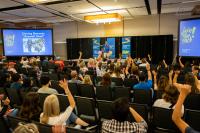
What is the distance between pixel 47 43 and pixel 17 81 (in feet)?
27.1

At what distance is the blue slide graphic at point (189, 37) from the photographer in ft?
30.6

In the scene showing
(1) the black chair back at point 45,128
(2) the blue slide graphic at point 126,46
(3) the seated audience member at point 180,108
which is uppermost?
(2) the blue slide graphic at point 126,46

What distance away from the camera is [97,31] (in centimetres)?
1470

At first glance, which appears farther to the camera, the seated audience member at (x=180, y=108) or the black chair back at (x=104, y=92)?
the black chair back at (x=104, y=92)

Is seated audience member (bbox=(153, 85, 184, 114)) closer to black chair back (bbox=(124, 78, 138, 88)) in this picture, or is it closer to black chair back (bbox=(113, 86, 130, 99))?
black chair back (bbox=(113, 86, 130, 99))

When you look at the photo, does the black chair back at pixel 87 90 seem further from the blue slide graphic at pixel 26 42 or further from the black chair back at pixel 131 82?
the blue slide graphic at pixel 26 42

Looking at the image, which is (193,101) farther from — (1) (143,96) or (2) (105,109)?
(2) (105,109)

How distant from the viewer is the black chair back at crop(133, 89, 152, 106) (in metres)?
3.85

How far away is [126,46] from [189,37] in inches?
171

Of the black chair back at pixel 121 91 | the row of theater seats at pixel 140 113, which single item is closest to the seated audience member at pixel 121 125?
the row of theater seats at pixel 140 113

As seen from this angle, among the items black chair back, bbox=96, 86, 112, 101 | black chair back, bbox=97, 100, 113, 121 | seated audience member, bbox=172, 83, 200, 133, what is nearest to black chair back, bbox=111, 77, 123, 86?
black chair back, bbox=96, 86, 112, 101

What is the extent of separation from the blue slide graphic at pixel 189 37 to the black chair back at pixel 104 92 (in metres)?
6.77

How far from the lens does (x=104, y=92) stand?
4.38 metres

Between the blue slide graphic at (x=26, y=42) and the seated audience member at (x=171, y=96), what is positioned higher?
the blue slide graphic at (x=26, y=42)
